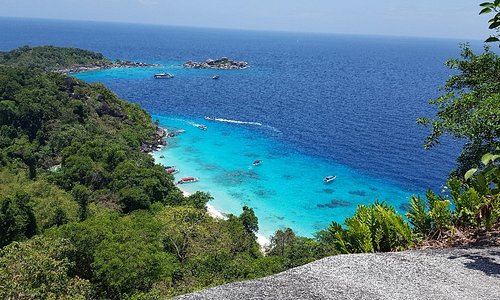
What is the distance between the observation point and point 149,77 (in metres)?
132

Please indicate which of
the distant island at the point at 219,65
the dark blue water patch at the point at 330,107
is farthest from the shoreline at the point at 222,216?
the distant island at the point at 219,65

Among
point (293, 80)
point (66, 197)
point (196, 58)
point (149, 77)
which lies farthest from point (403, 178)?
point (196, 58)

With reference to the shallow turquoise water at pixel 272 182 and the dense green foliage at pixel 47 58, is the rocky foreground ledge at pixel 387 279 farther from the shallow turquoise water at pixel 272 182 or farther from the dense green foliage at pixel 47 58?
the dense green foliage at pixel 47 58

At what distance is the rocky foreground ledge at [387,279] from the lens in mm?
9977

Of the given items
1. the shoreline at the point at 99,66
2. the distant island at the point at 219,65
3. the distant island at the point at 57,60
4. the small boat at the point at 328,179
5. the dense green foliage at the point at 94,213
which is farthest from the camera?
the distant island at the point at 219,65

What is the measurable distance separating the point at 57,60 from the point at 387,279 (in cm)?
14803

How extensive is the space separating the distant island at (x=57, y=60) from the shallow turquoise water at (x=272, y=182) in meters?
80.7

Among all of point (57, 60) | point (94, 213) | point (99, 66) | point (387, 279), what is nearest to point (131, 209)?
point (94, 213)

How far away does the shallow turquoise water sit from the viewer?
4648 cm

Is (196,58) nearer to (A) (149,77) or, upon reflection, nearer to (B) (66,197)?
(A) (149,77)

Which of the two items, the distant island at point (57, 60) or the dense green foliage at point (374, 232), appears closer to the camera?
the dense green foliage at point (374, 232)

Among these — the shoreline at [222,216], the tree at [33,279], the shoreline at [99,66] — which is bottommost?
the shoreline at [222,216]

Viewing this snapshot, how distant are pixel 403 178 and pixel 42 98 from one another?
181 feet

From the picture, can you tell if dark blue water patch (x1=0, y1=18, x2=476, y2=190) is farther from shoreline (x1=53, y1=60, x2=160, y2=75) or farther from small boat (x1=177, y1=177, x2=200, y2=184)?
small boat (x1=177, y1=177, x2=200, y2=184)
